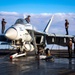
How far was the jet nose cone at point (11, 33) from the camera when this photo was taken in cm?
1739

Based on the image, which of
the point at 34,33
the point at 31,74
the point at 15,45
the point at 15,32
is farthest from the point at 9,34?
the point at 31,74

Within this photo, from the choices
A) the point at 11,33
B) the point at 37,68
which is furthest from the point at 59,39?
the point at 37,68

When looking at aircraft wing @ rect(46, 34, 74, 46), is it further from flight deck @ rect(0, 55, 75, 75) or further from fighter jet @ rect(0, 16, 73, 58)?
flight deck @ rect(0, 55, 75, 75)

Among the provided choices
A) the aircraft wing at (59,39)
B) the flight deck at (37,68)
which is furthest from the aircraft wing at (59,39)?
the flight deck at (37,68)

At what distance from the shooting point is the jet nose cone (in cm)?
1739

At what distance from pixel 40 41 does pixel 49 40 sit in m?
3.53

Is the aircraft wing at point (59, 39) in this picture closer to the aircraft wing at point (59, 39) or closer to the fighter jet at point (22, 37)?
the aircraft wing at point (59, 39)

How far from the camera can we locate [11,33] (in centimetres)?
1762

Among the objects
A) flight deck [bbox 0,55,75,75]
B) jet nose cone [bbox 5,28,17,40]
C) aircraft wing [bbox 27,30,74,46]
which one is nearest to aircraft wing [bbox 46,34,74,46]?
aircraft wing [bbox 27,30,74,46]

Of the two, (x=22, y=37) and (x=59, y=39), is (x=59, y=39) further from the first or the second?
(x=22, y=37)

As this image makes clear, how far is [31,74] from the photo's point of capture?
331 inches

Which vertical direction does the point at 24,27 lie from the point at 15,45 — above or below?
above

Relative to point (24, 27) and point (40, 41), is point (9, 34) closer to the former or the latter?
point (24, 27)

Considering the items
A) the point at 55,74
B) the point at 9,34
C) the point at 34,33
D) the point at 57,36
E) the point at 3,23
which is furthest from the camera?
the point at 3,23
